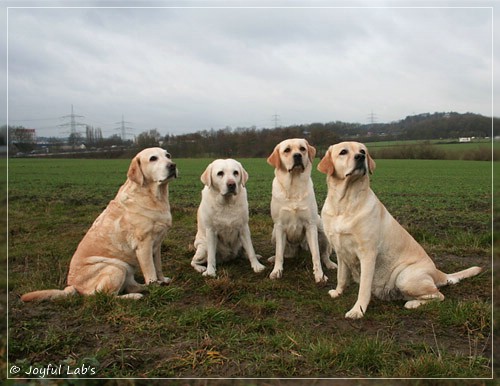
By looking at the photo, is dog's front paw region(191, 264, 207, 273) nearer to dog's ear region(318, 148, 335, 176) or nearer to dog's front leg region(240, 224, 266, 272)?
dog's front leg region(240, 224, 266, 272)

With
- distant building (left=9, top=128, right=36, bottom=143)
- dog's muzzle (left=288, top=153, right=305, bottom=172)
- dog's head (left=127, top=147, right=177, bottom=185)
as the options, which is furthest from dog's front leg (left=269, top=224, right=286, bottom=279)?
distant building (left=9, top=128, right=36, bottom=143)

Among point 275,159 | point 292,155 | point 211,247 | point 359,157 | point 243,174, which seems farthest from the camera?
point 211,247

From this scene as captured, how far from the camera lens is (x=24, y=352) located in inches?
140

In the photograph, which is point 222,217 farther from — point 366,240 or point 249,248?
point 366,240

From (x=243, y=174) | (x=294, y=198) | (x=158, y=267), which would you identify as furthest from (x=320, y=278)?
(x=158, y=267)

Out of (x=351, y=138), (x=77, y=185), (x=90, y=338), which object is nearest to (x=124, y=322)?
(x=90, y=338)

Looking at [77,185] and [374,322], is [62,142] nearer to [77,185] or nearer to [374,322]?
[374,322]

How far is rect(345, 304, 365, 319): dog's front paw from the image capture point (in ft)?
14.0

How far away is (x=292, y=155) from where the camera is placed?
17.6 ft

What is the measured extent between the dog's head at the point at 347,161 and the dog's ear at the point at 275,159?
3.69 feet

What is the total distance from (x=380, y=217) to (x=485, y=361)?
1.66 m

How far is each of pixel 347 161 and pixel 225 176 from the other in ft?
5.93

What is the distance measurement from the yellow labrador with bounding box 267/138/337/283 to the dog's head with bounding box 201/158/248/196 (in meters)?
0.49

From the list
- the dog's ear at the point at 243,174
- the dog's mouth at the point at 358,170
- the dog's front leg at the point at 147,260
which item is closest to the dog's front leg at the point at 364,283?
the dog's mouth at the point at 358,170
